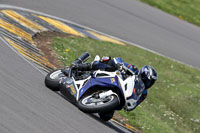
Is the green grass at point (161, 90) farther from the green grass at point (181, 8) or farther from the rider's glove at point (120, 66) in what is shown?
the green grass at point (181, 8)

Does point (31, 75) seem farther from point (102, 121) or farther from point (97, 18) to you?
point (97, 18)

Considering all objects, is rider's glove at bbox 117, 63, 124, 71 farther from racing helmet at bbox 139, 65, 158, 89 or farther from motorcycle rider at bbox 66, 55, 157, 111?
racing helmet at bbox 139, 65, 158, 89

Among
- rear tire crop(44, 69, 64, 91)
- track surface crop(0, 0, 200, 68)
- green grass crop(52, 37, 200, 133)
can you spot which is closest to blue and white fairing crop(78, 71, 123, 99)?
rear tire crop(44, 69, 64, 91)

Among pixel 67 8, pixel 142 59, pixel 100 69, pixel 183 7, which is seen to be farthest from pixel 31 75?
pixel 183 7

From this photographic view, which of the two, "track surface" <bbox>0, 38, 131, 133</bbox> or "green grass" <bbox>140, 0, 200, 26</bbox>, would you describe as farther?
"green grass" <bbox>140, 0, 200, 26</bbox>

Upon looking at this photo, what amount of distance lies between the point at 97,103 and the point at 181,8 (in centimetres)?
1609

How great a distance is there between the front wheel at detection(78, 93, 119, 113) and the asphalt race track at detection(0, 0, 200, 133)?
171 mm

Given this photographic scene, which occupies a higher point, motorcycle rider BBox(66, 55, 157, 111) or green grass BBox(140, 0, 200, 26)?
motorcycle rider BBox(66, 55, 157, 111)

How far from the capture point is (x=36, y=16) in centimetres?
1485

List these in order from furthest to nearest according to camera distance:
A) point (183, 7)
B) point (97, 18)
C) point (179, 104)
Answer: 1. point (183, 7)
2. point (97, 18)
3. point (179, 104)

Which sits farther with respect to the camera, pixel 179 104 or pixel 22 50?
pixel 179 104

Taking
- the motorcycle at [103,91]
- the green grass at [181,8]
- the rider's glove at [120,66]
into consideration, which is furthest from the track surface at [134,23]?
the rider's glove at [120,66]

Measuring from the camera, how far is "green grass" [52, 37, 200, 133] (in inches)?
435

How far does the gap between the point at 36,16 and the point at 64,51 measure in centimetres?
249
